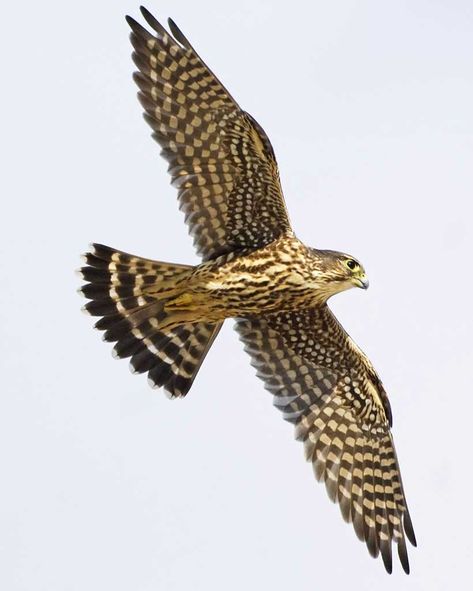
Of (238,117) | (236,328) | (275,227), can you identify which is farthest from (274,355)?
(238,117)

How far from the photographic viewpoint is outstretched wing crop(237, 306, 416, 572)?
1370cm

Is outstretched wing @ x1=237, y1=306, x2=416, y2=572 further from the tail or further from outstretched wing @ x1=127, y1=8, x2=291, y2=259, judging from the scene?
outstretched wing @ x1=127, y1=8, x2=291, y2=259

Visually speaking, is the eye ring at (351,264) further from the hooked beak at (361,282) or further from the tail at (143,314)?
the tail at (143,314)

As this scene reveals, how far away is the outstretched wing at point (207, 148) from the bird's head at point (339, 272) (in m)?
0.44

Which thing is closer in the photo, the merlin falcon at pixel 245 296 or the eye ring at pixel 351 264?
the merlin falcon at pixel 245 296

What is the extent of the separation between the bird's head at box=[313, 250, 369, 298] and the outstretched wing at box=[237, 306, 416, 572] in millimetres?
656

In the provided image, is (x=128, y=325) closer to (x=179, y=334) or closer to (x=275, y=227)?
(x=179, y=334)

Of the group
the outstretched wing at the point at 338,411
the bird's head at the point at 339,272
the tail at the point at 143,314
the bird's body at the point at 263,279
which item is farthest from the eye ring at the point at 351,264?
the tail at the point at 143,314

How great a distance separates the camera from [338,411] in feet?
46.0

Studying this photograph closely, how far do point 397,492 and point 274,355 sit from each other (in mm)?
1635

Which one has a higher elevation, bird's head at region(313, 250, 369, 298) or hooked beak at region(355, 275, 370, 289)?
bird's head at region(313, 250, 369, 298)

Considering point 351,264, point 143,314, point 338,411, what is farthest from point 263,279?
point 338,411

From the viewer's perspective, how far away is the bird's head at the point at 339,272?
42.4 ft

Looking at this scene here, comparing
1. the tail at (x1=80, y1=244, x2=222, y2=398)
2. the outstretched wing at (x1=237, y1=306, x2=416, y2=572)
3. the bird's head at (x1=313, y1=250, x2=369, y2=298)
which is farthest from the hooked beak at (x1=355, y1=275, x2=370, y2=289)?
the tail at (x1=80, y1=244, x2=222, y2=398)
